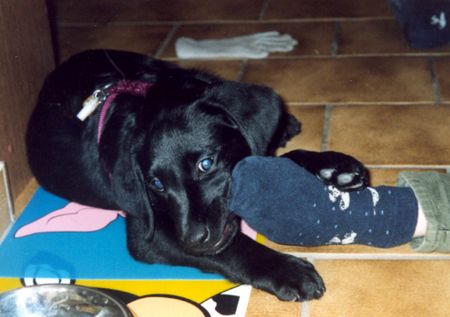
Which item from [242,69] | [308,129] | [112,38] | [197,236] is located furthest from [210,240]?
[112,38]

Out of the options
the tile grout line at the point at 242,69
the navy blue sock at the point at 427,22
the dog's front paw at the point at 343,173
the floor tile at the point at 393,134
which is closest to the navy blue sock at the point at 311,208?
the dog's front paw at the point at 343,173

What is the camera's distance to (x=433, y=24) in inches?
125

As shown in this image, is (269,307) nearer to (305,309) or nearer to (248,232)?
(305,309)

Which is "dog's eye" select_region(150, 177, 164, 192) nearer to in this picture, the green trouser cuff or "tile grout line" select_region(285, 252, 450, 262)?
"tile grout line" select_region(285, 252, 450, 262)

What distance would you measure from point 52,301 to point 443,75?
6.36 feet

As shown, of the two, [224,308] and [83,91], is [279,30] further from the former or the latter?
[224,308]

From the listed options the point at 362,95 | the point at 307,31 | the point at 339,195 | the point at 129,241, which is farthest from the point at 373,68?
the point at 129,241

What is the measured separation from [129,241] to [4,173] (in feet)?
1.79

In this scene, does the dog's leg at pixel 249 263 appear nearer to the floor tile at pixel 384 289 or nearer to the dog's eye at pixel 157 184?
the floor tile at pixel 384 289

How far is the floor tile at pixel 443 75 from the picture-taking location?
9.14 feet

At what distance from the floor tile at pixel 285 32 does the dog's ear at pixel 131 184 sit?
5.35ft

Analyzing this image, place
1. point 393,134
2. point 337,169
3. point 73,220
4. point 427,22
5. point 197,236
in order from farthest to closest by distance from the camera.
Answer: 1. point 427,22
2. point 393,134
3. point 73,220
4. point 337,169
5. point 197,236

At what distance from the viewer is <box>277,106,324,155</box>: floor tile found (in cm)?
250

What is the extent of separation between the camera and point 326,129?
262 cm
